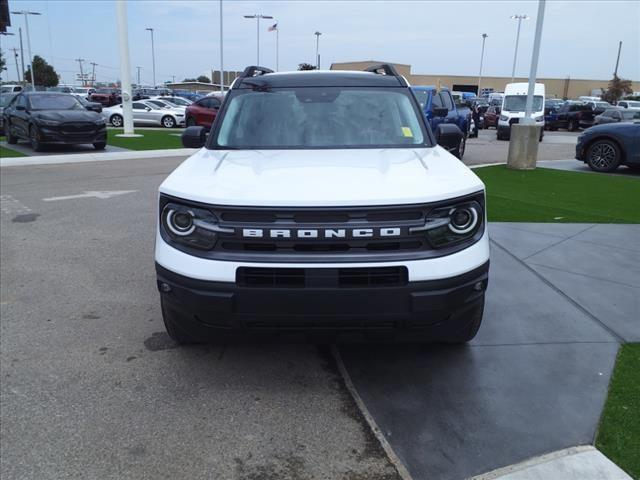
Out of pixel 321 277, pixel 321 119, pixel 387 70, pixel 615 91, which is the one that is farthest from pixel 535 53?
pixel 615 91

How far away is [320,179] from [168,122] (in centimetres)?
2739

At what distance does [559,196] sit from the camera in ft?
31.1

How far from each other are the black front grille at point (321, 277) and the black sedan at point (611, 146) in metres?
11.6

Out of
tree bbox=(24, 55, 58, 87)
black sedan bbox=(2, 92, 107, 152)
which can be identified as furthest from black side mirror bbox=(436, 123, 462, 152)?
tree bbox=(24, 55, 58, 87)

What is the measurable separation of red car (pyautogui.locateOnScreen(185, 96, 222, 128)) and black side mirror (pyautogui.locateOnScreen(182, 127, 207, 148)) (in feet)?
57.5

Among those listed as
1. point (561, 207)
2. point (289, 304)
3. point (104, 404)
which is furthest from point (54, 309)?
point (561, 207)

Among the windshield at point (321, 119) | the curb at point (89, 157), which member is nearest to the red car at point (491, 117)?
the curb at point (89, 157)

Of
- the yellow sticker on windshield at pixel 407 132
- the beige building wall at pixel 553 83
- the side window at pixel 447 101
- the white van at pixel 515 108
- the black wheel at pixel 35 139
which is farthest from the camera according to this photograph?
the beige building wall at pixel 553 83

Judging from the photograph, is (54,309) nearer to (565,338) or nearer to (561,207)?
(565,338)

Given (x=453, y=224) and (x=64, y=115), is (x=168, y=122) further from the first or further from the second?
(x=453, y=224)

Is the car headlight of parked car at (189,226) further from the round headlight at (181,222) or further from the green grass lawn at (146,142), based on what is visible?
the green grass lawn at (146,142)

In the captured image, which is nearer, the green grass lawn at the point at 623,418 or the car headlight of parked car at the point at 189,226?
the green grass lawn at the point at 623,418

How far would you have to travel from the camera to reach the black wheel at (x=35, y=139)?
1509cm

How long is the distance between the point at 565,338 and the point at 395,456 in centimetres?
189
